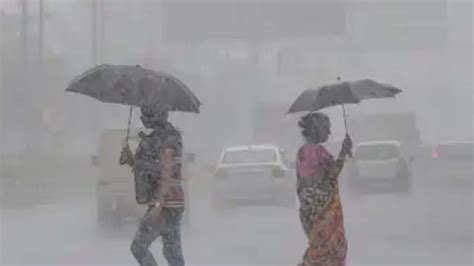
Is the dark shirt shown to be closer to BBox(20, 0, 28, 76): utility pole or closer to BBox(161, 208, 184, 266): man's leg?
BBox(161, 208, 184, 266): man's leg

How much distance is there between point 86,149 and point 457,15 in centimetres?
1584

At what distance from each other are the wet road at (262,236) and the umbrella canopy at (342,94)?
4.43 meters

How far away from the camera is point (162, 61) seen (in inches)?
1590

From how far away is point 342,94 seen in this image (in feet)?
24.7

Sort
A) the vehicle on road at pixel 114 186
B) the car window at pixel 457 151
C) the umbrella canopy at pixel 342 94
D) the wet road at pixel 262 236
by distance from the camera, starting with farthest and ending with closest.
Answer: the car window at pixel 457 151
the vehicle on road at pixel 114 186
the wet road at pixel 262 236
the umbrella canopy at pixel 342 94

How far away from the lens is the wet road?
12.6 meters

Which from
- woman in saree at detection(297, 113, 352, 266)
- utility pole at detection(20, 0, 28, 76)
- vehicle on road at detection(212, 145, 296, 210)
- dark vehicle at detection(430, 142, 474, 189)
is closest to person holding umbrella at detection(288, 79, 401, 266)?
woman in saree at detection(297, 113, 352, 266)

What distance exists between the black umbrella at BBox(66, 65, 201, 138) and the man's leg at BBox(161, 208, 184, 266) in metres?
0.72

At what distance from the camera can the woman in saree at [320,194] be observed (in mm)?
7164

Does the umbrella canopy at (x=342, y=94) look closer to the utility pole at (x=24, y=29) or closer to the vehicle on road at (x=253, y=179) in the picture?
the vehicle on road at (x=253, y=179)

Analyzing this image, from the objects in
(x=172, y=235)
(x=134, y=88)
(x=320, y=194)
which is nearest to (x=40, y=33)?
(x=134, y=88)

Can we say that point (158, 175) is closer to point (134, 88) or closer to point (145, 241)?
point (145, 241)

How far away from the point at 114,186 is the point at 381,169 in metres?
9.15

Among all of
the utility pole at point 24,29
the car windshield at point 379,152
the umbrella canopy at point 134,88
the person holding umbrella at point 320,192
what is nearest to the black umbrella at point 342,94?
the person holding umbrella at point 320,192
